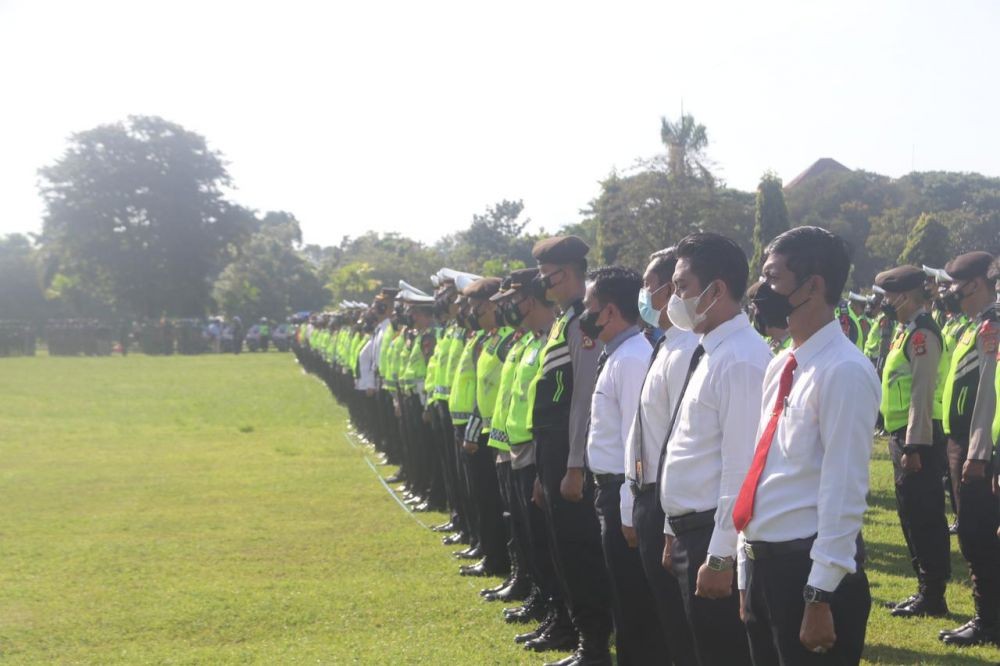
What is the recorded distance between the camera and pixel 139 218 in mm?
72000

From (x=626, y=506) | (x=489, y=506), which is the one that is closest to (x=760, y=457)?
(x=626, y=506)

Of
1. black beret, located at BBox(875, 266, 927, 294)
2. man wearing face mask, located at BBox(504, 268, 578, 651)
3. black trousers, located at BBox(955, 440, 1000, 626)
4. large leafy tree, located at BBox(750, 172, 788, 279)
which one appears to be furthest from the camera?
large leafy tree, located at BBox(750, 172, 788, 279)

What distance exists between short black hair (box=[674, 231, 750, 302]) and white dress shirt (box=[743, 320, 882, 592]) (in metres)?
0.57

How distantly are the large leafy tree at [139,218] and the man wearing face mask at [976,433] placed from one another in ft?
225

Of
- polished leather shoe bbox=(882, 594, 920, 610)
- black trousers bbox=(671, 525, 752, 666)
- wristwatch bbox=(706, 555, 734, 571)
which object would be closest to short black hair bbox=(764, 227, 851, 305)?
wristwatch bbox=(706, 555, 734, 571)

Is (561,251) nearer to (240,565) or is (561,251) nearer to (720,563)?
(720,563)

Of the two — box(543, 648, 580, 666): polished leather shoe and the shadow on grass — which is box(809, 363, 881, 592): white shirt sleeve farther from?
the shadow on grass

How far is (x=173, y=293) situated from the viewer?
71625mm

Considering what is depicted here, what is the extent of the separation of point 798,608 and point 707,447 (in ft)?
2.37

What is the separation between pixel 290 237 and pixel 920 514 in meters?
107

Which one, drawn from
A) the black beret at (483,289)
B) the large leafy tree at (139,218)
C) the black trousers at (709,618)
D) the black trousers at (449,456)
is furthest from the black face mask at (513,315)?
the large leafy tree at (139,218)

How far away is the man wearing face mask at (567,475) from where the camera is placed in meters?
6.06

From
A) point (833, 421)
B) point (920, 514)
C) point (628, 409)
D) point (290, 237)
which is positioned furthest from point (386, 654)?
point (290, 237)

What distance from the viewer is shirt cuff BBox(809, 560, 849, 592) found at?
3.20 m
